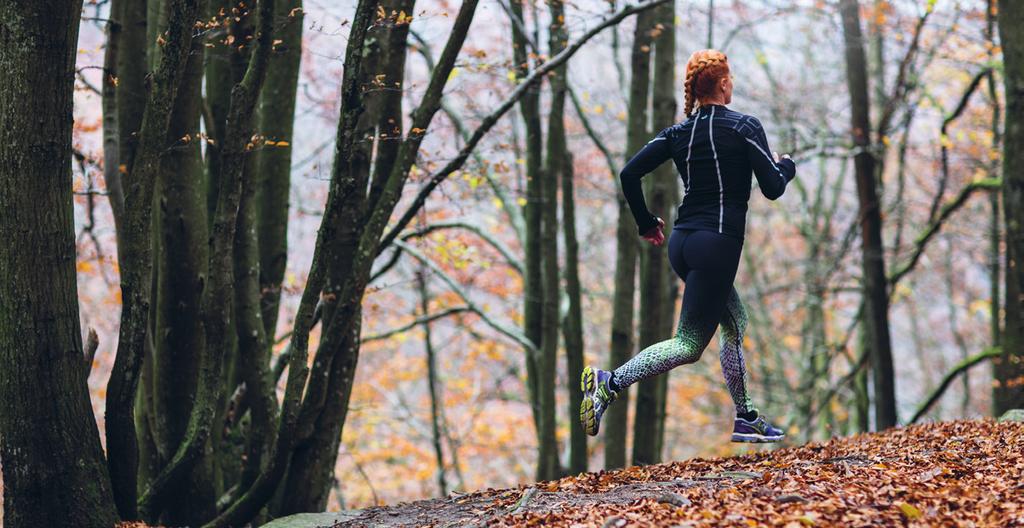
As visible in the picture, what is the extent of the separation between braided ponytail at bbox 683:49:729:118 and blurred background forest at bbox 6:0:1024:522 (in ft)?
6.13

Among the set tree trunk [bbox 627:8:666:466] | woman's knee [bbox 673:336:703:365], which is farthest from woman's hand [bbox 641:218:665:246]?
tree trunk [bbox 627:8:666:466]

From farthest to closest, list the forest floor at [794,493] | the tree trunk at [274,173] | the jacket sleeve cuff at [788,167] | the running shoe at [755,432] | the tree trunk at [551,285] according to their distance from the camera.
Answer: the tree trunk at [551,285]
the tree trunk at [274,173]
the running shoe at [755,432]
the jacket sleeve cuff at [788,167]
the forest floor at [794,493]

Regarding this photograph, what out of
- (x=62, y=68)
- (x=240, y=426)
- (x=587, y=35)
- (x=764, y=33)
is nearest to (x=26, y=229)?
(x=62, y=68)

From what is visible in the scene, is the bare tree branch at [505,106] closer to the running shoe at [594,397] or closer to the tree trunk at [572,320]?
the running shoe at [594,397]

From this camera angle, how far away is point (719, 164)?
5129 mm

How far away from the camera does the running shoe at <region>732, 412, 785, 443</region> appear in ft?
17.9

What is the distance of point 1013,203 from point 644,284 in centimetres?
424

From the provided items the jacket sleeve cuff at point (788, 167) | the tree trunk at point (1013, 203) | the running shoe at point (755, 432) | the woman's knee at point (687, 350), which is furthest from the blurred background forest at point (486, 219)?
the running shoe at point (755, 432)

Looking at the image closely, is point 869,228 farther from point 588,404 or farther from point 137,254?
point 137,254

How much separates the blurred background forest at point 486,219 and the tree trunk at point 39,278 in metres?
0.49

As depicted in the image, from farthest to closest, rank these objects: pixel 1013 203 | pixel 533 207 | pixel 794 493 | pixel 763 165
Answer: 1. pixel 533 207
2. pixel 1013 203
3. pixel 763 165
4. pixel 794 493

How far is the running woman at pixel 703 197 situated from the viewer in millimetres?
5129

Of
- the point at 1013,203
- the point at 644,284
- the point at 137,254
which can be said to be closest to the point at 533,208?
the point at 644,284

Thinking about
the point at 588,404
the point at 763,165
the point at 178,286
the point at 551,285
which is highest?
the point at 763,165
